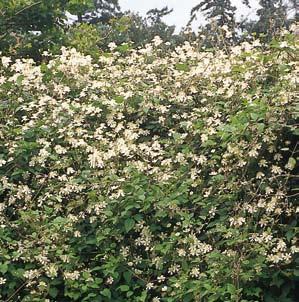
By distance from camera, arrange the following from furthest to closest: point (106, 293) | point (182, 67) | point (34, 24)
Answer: point (34, 24) → point (182, 67) → point (106, 293)

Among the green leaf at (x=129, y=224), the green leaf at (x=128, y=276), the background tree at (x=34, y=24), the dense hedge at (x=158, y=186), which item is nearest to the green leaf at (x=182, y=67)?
the dense hedge at (x=158, y=186)

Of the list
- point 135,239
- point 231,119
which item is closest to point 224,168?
point 231,119

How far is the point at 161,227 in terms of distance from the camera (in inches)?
126

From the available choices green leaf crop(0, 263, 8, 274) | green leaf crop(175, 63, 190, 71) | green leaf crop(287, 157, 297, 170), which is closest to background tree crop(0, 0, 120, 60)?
green leaf crop(175, 63, 190, 71)

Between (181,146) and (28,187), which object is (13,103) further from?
(181,146)

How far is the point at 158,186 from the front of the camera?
10.6 feet

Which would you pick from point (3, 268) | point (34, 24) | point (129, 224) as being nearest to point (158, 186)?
point (129, 224)

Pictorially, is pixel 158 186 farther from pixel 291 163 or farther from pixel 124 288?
pixel 291 163

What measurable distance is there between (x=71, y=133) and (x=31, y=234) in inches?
25.6

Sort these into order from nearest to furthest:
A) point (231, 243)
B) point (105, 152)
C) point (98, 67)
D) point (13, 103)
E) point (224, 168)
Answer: point (231, 243)
point (224, 168)
point (105, 152)
point (13, 103)
point (98, 67)

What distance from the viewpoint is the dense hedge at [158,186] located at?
2879mm

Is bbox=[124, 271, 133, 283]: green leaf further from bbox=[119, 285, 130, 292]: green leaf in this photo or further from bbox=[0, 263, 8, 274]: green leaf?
bbox=[0, 263, 8, 274]: green leaf

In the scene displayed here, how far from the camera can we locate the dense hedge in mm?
2879

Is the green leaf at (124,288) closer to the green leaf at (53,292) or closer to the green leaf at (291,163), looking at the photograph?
the green leaf at (53,292)
